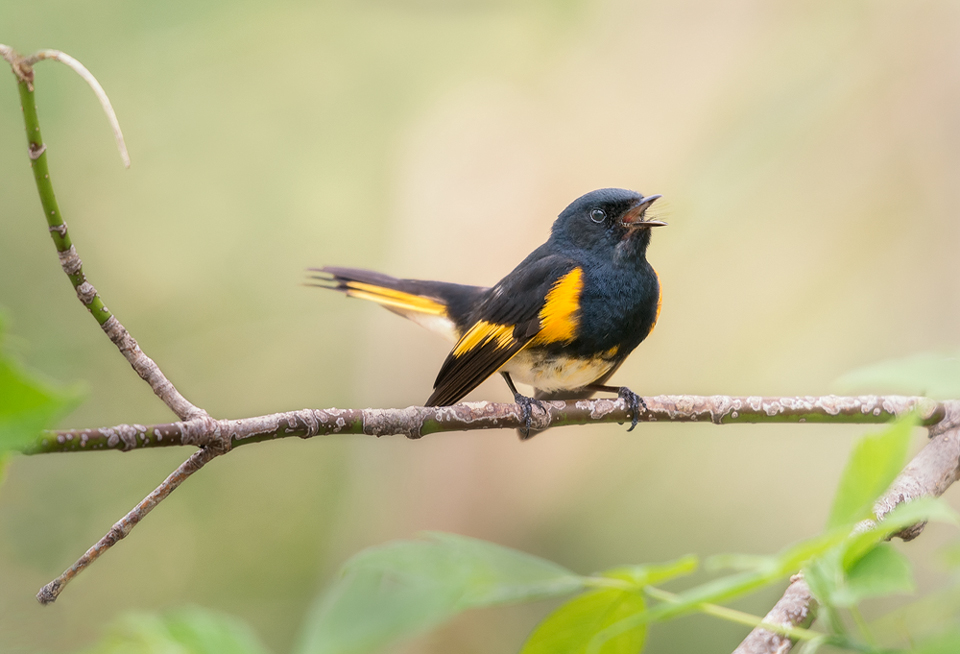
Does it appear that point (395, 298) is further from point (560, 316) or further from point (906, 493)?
point (906, 493)

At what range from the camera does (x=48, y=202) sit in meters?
0.75

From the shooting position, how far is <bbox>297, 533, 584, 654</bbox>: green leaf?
335mm

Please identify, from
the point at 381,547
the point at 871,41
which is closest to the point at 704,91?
the point at 871,41

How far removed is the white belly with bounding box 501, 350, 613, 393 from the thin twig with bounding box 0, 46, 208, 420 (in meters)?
1.55

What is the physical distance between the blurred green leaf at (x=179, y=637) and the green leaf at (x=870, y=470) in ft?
1.04

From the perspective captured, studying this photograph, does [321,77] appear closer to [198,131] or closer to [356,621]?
[198,131]

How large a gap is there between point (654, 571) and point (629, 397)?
1.95 meters

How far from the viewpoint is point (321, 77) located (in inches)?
217

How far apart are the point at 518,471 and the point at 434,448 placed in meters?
0.56

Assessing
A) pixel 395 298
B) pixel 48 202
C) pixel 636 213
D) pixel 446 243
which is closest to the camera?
pixel 48 202

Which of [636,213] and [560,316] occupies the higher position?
[636,213]

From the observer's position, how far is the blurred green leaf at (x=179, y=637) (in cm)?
34

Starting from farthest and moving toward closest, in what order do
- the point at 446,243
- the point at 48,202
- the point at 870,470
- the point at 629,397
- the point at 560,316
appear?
the point at 446,243 < the point at 560,316 < the point at 629,397 < the point at 48,202 < the point at 870,470

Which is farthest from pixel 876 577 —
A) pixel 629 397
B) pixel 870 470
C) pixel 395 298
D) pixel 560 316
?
pixel 395 298
